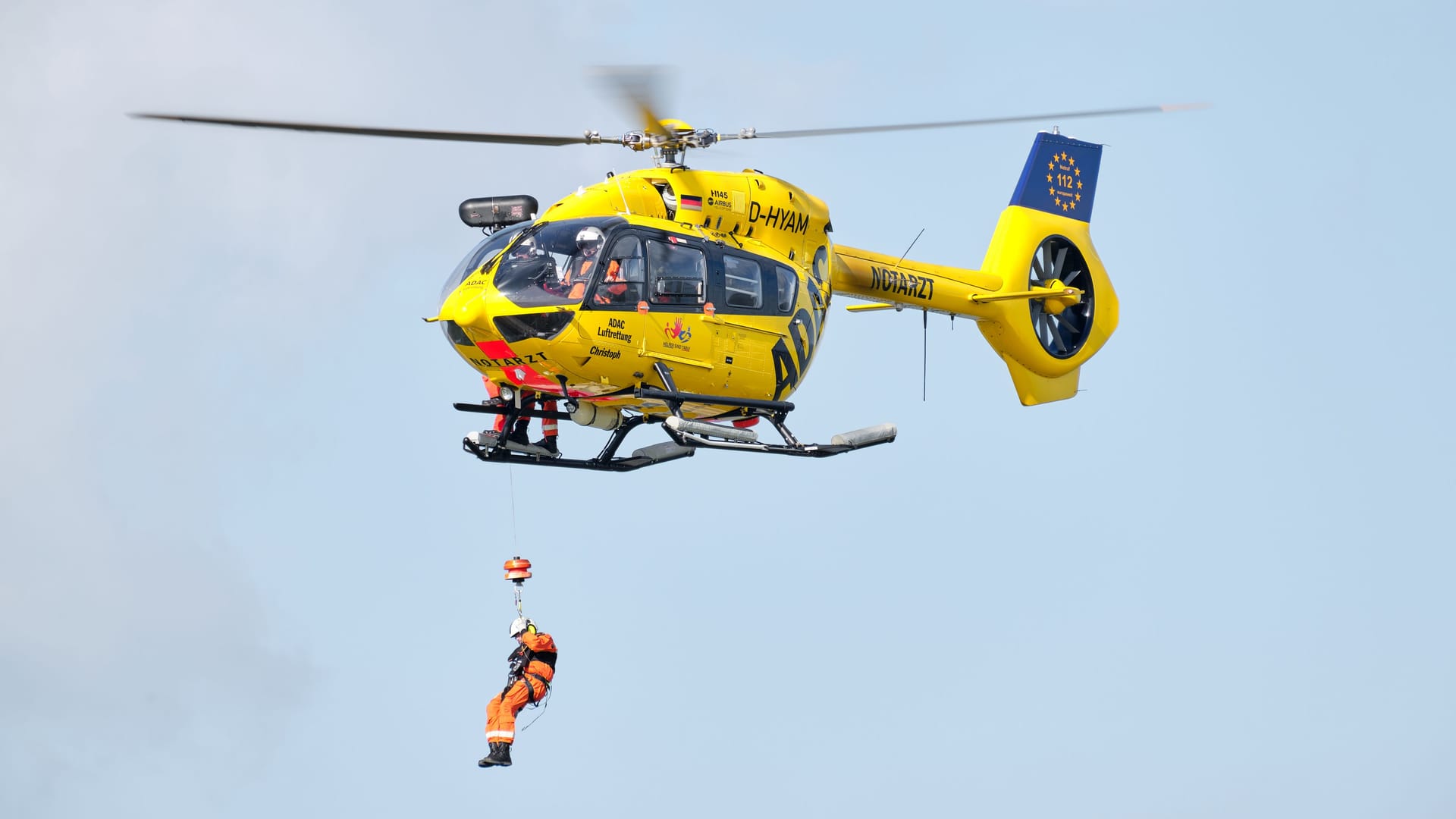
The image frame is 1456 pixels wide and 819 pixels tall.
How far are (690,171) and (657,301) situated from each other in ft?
6.29

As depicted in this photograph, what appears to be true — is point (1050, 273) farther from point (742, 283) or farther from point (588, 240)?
point (588, 240)

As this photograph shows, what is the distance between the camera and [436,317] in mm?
20453

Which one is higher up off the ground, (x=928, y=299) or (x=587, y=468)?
(x=928, y=299)

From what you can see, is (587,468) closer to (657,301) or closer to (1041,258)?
(657,301)

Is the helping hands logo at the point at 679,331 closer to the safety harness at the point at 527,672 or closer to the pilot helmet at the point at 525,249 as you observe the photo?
the pilot helmet at the point at 525,249

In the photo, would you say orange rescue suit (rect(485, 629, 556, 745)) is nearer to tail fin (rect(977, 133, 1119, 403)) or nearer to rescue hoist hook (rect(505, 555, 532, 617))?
rescue hoist hook (rect(505, 555, 532, 617))

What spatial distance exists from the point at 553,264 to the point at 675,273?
1.44 metres

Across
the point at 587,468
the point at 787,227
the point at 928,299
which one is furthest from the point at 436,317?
the point at 928,299

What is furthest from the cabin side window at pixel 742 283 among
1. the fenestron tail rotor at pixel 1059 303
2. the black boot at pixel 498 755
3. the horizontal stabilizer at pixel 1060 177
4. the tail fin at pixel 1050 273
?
the horizontal stabilizer at pixel 1060 177

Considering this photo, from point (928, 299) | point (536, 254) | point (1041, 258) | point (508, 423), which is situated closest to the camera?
point (536, 254)

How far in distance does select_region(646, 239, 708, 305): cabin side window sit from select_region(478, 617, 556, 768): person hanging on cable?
3.93 metres

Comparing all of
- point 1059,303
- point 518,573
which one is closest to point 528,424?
point 518,573

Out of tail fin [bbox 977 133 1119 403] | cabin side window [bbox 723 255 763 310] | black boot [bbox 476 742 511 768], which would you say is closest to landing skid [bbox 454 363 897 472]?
cabin side window [bbox 723 255 763 310]

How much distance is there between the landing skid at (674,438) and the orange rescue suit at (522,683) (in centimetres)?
199
